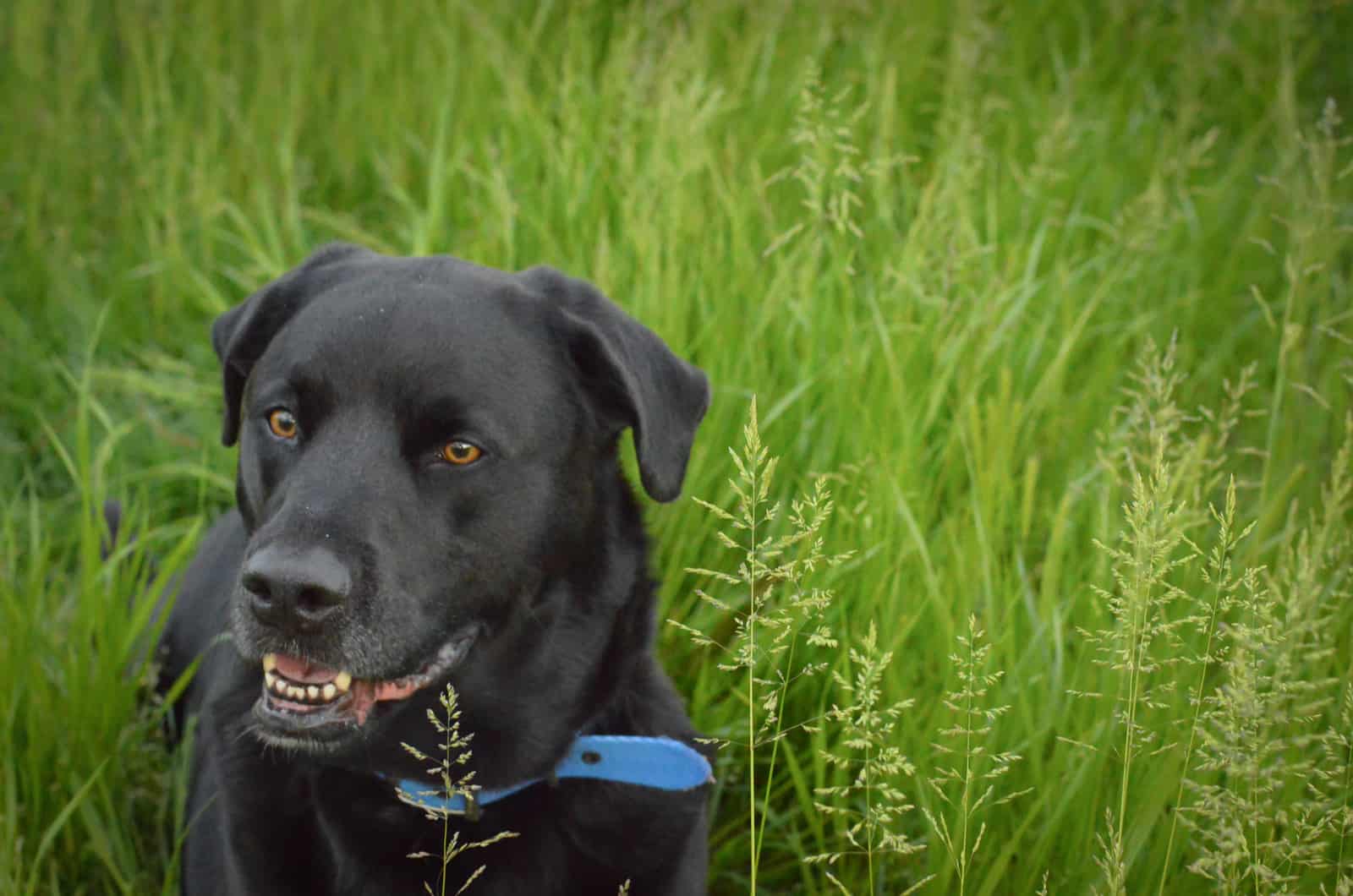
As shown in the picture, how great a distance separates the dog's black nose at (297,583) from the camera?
2246mm

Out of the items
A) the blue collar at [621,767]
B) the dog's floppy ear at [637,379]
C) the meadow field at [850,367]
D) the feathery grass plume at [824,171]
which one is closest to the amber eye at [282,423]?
the dog's floppy ear at [637,379]

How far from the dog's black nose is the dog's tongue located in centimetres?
17

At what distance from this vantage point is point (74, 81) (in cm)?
564

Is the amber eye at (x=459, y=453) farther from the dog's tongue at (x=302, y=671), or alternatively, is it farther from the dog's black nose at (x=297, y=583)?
the dog's tongue at (x=302, y=671)

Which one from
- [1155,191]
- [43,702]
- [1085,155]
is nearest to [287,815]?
[43,702]

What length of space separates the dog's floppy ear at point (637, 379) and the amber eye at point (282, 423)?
549 millimetres

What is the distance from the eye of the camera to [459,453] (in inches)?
98.7

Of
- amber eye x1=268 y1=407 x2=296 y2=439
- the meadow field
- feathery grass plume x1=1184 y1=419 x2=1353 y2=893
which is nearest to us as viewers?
feathery grass plume x1=1184 y1=419 x2=1353 y2=893

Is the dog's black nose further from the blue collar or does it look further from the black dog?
the blue collar

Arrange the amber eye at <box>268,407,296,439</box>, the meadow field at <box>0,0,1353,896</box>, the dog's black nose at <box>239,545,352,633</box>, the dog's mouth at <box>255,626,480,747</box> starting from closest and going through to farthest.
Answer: the dog's black nose at <box>239,545,352,633</box> < the dog's mouth at <box>255,626,480,747</box> < the amber eye at <box>268,407,296,439</box> < the meadow field at <box>0,0,1353,896</box>

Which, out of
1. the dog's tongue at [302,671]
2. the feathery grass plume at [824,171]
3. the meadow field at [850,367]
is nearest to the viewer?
the dog's tongue at [302,671]

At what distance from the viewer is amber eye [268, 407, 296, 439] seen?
2564mm

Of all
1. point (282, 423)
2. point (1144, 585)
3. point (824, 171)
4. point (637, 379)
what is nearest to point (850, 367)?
point (824, 171)

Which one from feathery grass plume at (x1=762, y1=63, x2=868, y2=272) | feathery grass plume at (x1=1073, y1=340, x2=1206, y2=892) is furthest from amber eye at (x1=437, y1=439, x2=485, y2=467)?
feathery grass plume at (x1=762, y1=63, x2=868, y2=272)
